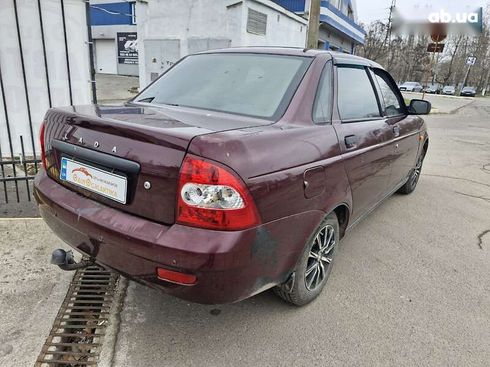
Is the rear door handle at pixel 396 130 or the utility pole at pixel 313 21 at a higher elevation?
the utility pole at pixel 313 21

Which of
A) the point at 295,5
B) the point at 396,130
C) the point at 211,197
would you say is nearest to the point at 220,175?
the point at 211,197

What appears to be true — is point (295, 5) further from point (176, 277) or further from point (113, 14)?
point (176, 277)

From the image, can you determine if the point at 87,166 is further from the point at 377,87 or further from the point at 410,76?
the point at 410,76

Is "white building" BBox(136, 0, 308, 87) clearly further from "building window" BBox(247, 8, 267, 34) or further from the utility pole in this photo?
the utility pole

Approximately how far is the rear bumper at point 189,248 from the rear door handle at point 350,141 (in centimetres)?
62

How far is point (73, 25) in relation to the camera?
4.52 m

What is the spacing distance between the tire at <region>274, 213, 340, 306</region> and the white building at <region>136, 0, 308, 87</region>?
489 inches

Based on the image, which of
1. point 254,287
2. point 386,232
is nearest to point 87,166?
point 254,287

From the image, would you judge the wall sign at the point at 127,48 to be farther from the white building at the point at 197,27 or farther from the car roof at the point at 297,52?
the car roof at the point at 297,52

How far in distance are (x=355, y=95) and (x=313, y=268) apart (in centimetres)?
142

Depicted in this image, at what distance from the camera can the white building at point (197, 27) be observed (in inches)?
549

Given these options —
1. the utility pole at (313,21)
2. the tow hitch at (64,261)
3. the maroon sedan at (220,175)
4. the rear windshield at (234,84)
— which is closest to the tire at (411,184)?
the maroon sedan at (220,175)

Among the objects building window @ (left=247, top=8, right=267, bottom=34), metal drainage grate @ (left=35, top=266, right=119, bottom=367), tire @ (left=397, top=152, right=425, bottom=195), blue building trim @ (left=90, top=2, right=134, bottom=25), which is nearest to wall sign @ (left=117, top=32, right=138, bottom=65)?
blue building trim @ (left=90, top=2, right=134, bottom=25)

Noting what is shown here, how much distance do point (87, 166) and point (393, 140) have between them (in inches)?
105
